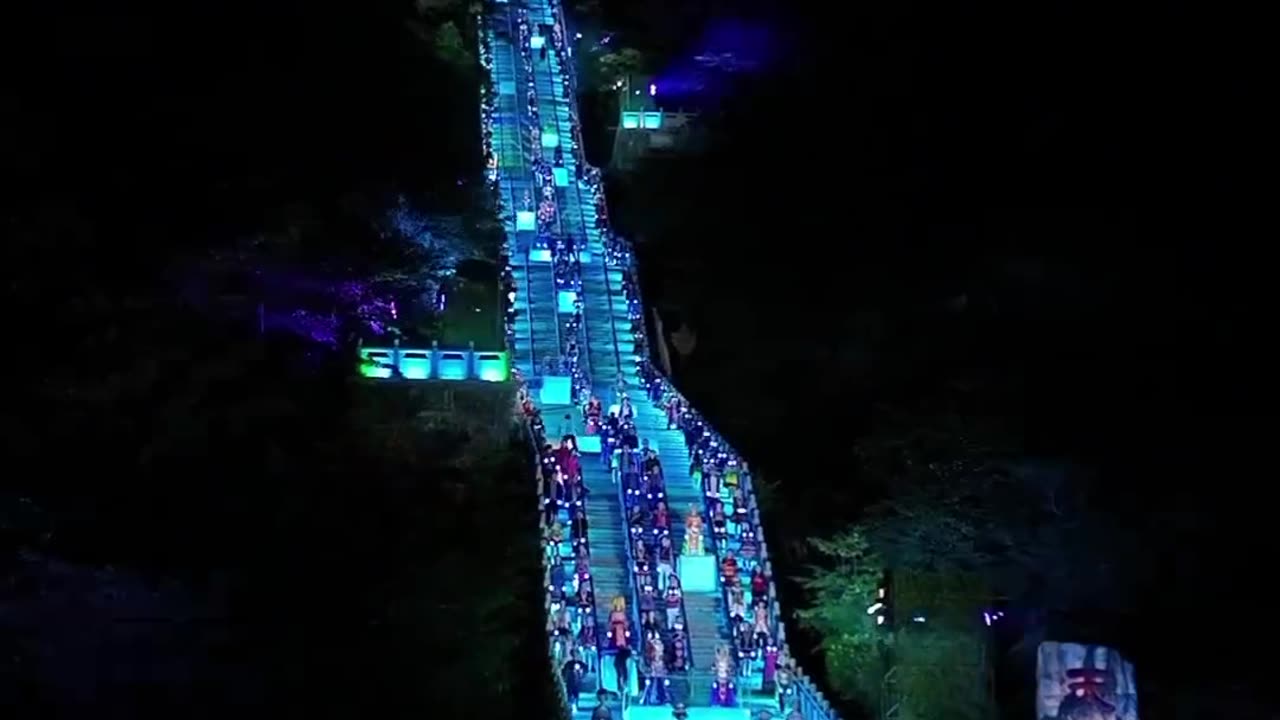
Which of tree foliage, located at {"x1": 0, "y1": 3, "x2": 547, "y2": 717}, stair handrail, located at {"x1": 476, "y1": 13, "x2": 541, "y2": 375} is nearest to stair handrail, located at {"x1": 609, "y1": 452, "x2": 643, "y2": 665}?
tree foliage, located at {"x1": 0, "y1": 3, "x2": 547, "y2": 717}

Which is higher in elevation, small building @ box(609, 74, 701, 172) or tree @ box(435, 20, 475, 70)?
tree @ box(435, 20, 475, 70)

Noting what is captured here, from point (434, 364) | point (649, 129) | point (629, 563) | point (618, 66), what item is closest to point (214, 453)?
point (629, 563)

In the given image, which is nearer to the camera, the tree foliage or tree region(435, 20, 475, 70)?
the tree foliage

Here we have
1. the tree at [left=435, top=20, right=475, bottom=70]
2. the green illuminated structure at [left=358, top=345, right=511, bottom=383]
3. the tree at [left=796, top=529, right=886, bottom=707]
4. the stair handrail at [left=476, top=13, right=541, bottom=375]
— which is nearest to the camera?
the tree at [left=796, top=529, right=886, bottom=707]

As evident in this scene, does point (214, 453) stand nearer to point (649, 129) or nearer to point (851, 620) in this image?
point (851, 620)

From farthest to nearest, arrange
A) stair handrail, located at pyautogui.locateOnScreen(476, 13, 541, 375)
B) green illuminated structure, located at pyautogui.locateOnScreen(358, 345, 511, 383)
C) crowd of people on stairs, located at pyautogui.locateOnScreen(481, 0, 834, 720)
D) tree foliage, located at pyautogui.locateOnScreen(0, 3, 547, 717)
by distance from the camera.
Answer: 1. stair handrail, located at pyautogui.locateOnScreen(476, 13, 541, 375)
2. green illuminated structure, located at pyautogui.locateOnScreen(358, 345, 511, 383)
3. crowd of people on stairs, located at pyautogui.locateOnScreen(481, 0, 834, 720)
4. tree foliage, located at pyautogui.locateOnScreen(0, 3, 547, 717)

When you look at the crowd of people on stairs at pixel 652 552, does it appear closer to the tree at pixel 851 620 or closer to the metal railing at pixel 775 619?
the metal railing at pixel 775 619

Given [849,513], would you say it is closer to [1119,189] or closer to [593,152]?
[1119,189]

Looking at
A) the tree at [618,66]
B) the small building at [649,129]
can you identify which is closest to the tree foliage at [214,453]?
the small building at [649,129]

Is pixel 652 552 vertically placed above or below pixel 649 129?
below

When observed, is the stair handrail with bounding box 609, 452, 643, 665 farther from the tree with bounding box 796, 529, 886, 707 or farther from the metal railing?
the tree with bounding box 796, 529, 886, 707

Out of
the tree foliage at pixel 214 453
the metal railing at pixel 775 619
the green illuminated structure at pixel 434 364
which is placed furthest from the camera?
the green illuminated structure at pixel 434 364

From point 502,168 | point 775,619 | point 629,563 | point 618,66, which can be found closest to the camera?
point 775,619
